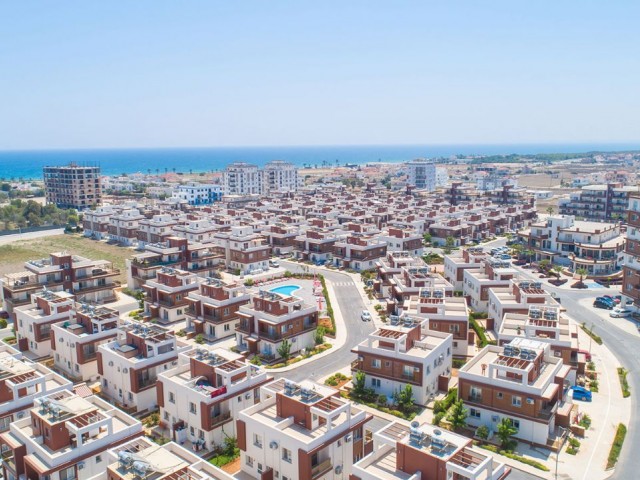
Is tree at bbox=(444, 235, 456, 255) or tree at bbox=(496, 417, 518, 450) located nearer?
tree at bbox=(496, 417, 518, 450)

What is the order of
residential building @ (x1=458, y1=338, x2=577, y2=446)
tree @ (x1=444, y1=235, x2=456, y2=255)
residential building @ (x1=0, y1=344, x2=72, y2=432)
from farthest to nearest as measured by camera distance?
tree @ (x1=444, y1=235, x2=456, y2=255) < residential building @ (x1=458, y1=338, x2=577, y2=446) < residential building @ (x1=0, y1=344, x2=72, y2=432)

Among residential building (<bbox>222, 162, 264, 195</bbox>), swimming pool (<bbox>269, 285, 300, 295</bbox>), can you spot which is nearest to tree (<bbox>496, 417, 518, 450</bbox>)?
swimming pool (<bbox>269, 285, 300, 295</bbox>)

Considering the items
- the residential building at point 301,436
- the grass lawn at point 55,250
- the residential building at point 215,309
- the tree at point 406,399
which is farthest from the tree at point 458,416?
the grass lawn at point 55,250

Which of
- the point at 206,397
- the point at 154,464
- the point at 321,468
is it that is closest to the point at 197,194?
the point at 206,397

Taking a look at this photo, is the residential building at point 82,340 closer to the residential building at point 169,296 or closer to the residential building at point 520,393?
the residential building at point 169,296

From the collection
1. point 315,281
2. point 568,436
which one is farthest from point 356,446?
point 315,281

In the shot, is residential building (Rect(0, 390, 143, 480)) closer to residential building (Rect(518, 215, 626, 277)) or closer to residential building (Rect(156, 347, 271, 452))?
residential building (Rect(156, 347, 271, 452))

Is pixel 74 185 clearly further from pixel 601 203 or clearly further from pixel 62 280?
pixel 601 203
